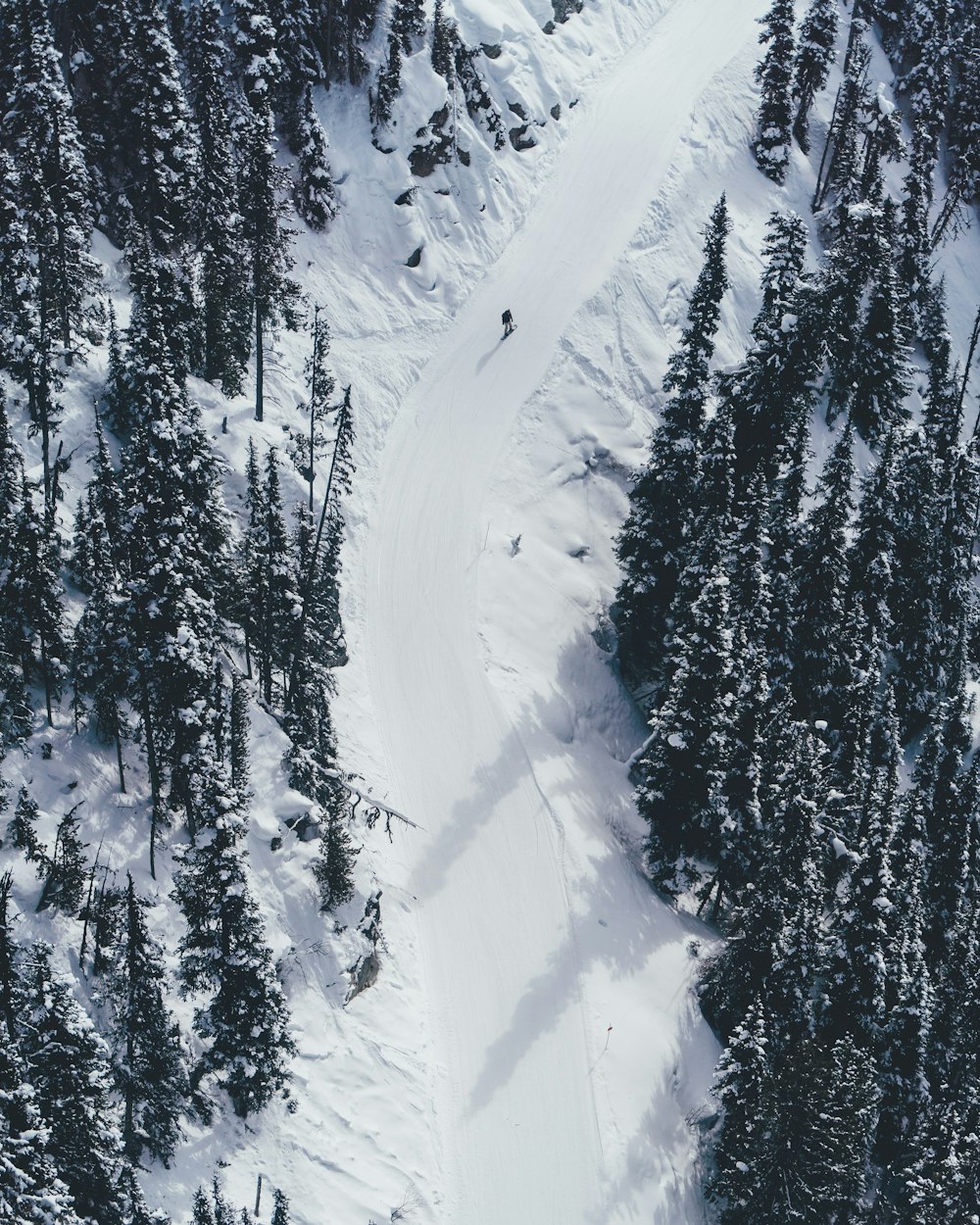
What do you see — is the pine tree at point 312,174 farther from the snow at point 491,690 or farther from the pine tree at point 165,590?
the pine tree at point 165,590

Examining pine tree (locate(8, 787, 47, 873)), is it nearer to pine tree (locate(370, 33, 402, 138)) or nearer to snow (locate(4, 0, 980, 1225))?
snow (locate(4, 0, 980, 1225))

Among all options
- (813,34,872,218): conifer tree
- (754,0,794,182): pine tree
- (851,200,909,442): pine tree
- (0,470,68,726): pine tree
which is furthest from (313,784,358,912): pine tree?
(754,0,794,182): pine tree

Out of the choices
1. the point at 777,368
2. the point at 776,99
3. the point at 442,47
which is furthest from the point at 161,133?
the point at 776,99

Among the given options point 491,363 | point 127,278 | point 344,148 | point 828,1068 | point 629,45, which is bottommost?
point 828,1068

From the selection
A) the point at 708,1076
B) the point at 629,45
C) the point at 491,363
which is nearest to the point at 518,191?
the point at 491,363

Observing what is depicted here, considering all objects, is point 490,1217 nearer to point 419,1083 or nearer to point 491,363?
point 419,1083

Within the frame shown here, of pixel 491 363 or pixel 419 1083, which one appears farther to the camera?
pixel 491 363

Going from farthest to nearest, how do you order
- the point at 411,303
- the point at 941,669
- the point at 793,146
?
1. the point at 793,146
2. the point at 411,303
3. the point at 941,669
